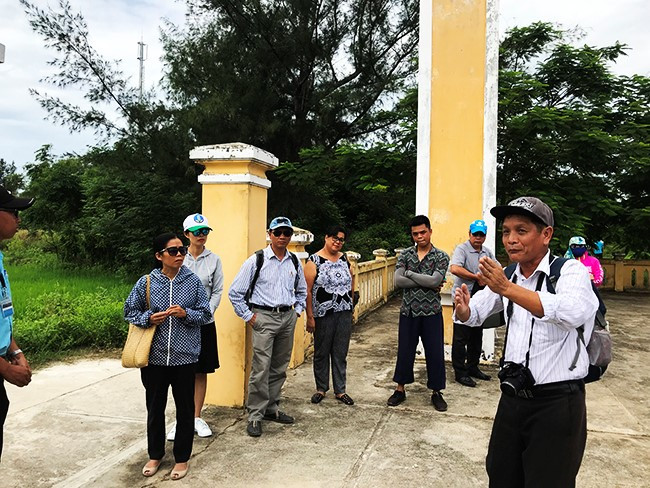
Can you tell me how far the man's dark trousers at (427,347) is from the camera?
4.91m

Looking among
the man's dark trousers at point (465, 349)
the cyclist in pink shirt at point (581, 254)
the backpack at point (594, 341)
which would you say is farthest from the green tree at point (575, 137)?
the backpack at point (594, 341)

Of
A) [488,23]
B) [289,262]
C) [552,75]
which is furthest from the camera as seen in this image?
[552,75]

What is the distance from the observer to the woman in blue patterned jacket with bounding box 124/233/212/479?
3.38 metres

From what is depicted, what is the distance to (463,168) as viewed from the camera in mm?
6898

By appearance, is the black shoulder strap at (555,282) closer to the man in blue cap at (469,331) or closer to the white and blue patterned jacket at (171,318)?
the white and blue patterned jacket at (171,318)

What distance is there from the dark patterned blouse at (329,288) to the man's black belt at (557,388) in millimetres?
2739

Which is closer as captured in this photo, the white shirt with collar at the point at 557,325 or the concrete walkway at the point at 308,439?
the white shirt with collar at the point at 557,325

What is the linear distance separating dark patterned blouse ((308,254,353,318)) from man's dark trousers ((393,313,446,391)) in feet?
2.10

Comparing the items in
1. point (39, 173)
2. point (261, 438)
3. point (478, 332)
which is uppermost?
point (39, 173)

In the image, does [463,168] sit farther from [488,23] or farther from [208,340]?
[208,340]

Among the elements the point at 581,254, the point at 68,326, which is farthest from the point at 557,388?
the point at 68,326

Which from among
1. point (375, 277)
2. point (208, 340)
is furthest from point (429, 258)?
point (375, 277)

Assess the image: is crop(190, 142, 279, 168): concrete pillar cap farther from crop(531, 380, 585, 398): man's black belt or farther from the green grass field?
the green grass field

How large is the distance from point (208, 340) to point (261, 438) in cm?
86
